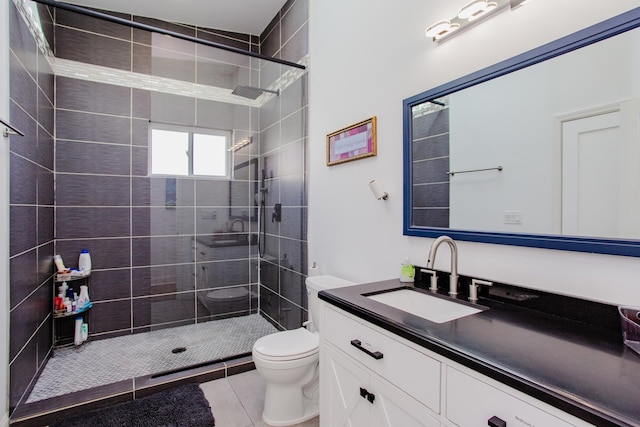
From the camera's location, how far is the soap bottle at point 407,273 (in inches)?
60.3

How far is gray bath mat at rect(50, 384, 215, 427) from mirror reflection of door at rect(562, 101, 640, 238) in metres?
1.99

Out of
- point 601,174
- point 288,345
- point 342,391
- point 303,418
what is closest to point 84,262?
point 288,345

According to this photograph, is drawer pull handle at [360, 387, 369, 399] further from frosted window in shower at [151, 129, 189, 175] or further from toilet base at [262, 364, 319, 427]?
frosted window in shower at [151, 129, 189, 175]

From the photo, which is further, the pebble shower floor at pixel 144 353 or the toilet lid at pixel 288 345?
the pebble shower floor at pixel 144 353

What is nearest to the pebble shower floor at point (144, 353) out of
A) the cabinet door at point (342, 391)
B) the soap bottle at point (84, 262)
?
the soap bottle at point (84, 262)

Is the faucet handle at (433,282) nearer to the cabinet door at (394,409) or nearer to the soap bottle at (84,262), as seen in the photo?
the cabinet door at (394,409)

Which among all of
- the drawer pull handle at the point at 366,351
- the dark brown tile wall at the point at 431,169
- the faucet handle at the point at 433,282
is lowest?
the drawer pull handle at the point at 366,351

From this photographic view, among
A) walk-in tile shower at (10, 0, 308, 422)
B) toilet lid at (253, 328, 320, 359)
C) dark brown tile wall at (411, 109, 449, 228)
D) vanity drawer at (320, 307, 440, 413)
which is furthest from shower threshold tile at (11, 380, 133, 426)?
dark brown tile wall at (411, 109, 449, 228)

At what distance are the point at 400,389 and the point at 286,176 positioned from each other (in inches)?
85.6

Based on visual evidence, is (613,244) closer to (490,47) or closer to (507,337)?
(507,337)

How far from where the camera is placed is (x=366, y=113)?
194 centimetres

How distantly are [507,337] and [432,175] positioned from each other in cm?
85

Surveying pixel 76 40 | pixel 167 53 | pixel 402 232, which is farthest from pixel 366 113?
pixel 76 40

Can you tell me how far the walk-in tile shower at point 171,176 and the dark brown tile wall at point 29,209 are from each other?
0.23 feet
